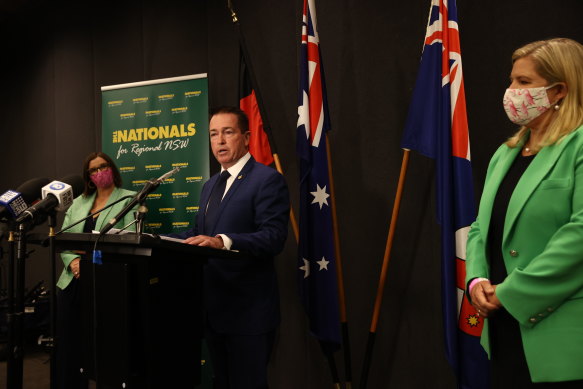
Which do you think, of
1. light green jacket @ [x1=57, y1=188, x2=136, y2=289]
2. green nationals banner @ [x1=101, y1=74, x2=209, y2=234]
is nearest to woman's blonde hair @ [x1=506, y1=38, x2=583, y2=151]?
light green jacket @ [x1=57, y1=188, x2=136, y2=289]

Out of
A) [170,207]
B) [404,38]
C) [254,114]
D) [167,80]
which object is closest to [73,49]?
[167,80]

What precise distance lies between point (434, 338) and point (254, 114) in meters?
1.92

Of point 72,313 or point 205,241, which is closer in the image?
point 205,241

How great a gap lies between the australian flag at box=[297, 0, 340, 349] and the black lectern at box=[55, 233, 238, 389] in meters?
1.10

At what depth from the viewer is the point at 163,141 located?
12.7ft

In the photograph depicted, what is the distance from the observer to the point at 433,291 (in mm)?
3064

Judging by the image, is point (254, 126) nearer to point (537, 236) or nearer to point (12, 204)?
point (12, 204)

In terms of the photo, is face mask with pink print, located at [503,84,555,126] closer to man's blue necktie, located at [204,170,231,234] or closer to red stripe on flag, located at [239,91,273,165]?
man's blue necktie, located at [204,170,231,234]

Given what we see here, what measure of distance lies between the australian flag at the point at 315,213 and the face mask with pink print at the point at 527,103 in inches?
57.5

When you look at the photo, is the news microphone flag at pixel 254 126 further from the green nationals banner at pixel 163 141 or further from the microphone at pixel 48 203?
the microphone at pixel 48 203

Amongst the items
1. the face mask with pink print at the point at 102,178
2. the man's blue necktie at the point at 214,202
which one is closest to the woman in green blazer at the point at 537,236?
the man's blue necktie at the point at 214,202

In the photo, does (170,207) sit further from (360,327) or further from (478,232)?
(478,232)

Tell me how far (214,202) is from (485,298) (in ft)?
4.26

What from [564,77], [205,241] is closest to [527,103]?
[564,77]
